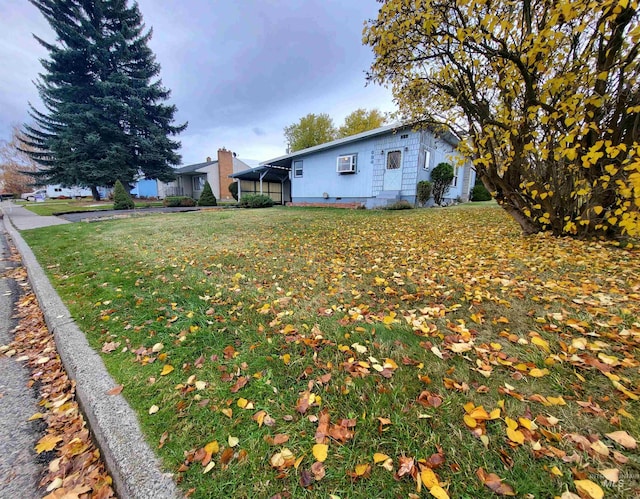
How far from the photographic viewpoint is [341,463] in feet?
4.21

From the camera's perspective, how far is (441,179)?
13.4 metres

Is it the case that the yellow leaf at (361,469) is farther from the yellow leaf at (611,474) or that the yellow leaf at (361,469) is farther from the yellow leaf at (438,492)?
the yellow leaf at (611,474)

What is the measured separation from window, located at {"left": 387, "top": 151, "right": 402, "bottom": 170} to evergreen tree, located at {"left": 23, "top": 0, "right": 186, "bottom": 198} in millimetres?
19462

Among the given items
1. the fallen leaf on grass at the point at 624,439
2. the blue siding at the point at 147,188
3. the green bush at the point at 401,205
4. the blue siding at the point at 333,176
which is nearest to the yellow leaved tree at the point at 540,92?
the fallen leaf on grass at the point at 624,439

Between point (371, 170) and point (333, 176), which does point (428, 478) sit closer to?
point (371, 170)


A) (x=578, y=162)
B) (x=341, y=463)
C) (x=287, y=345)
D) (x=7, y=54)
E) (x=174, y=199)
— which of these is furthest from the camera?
(x=174, y=199)

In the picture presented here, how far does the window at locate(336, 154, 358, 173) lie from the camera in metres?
14.2

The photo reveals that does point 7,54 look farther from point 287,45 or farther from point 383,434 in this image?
point 383,434

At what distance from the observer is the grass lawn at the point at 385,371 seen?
124cm

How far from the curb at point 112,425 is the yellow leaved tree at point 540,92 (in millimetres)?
4873

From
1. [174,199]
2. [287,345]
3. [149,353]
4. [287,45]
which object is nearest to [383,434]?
[287,345]

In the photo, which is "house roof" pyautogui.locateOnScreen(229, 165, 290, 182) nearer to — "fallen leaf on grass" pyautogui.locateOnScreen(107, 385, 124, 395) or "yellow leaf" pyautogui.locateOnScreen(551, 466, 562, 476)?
"fallen leaf on grass" pyautogui.locateOnScreen(107, 385, 124, 395)

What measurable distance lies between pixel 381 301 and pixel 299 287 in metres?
1.05

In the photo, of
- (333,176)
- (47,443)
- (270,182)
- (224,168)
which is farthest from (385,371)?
(224,168)
